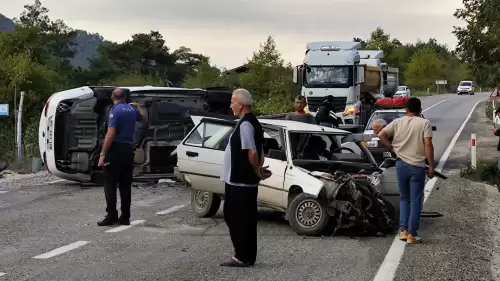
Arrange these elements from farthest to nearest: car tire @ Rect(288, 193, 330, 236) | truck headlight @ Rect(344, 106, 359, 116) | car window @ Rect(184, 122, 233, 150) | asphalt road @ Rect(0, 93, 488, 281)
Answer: truck headlight @ Rect(344, 106, 359, 116), car window @ Rect(184, 122, 233, 150), car tire @ Rect(288, 193, 330, 236), asphalt road @ Rect(0, 93, 488, 281)

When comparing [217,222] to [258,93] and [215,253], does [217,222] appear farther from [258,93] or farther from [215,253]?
[258,93]

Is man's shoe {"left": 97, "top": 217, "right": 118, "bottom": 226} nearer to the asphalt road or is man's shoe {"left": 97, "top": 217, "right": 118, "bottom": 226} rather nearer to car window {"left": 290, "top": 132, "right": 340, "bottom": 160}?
the asphalt road

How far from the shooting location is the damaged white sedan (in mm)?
9750

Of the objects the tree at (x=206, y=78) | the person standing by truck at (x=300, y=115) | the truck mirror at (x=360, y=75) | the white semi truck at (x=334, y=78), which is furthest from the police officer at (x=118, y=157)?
the tree at (x=206, y=78)

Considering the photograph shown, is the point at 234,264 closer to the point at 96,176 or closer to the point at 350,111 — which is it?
the point at 96,176

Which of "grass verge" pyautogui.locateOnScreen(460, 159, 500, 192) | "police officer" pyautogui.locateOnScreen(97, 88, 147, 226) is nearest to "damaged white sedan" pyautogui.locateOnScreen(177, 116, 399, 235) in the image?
"police officer" pyautogui.locateOnScreen(97, 88, 147, 226)

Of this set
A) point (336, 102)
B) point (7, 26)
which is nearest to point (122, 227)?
point (336, 102)

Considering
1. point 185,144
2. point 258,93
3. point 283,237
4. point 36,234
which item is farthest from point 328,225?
point 258,93

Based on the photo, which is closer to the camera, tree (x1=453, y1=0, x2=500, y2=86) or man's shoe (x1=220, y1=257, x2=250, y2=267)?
man's shoe (x1=220, y1=257, x2=250, y2=267)

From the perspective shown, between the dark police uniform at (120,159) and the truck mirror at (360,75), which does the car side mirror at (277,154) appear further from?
the truck mirror at (360,75)

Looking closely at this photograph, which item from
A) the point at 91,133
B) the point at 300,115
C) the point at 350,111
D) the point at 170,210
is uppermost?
the point at 300,115

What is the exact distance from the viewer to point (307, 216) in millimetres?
9898

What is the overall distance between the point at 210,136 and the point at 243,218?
344cm

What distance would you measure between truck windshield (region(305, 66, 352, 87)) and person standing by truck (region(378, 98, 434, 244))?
18156 millimetres
